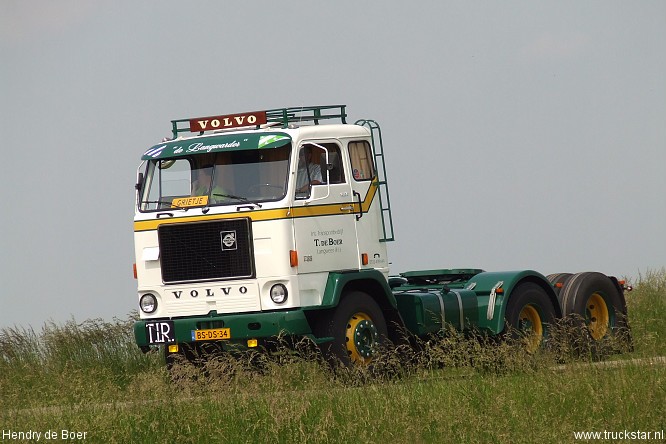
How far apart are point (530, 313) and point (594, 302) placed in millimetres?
1536

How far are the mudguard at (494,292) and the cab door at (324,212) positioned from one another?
7.48 feet

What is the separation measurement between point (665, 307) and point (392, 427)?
1155 cm

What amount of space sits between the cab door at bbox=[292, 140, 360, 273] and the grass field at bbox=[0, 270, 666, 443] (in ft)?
4.46

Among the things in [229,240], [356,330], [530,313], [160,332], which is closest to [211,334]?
[160,332]

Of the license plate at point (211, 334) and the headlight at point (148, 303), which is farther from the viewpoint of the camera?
the headlight at point (148, 303)

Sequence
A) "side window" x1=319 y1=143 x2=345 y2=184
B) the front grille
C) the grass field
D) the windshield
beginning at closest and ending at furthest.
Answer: the grass field < the front grille < the windshield < "side window" x1=319 y1=143 x2=345 y2=184

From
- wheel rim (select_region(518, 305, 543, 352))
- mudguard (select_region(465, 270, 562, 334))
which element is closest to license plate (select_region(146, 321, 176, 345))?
mudguard (select_region(465, 270, 562, 334))

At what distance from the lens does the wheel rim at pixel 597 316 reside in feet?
61.1

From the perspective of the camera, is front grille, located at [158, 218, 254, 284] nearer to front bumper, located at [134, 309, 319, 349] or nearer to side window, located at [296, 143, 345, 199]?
front bumper, located at [134, 309, 319, 349]

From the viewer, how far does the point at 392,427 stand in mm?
11008

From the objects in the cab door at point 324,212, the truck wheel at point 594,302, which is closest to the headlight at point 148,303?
the cab door at point 324,212

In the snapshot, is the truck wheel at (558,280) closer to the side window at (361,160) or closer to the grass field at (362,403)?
the grass field at (362,403)

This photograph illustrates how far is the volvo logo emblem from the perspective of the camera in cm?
1500

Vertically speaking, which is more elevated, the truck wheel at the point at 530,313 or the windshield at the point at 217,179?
the windshield at the point at 217,179
